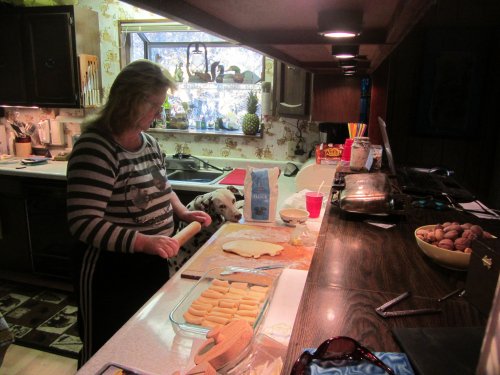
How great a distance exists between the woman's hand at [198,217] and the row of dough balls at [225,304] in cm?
66

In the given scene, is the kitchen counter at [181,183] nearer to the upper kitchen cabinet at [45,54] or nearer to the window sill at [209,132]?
the window sill at [209,132]

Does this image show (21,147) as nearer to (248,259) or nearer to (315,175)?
(315,175)

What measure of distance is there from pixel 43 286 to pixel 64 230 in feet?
1.54

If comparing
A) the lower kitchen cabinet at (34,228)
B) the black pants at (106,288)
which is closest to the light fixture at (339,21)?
the black pants at (106,288)

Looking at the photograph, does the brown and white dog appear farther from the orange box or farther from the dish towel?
the dish towel

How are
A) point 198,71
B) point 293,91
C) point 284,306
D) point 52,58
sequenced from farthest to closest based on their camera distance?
point 198,71 < point 52,58 < point 293,91 < point 284,306

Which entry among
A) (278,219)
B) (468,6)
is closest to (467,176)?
(468,6)

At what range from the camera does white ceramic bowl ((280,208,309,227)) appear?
67.9 inches

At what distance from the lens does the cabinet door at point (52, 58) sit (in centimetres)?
313

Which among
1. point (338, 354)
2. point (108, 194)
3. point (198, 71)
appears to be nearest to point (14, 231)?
point (198, 71)

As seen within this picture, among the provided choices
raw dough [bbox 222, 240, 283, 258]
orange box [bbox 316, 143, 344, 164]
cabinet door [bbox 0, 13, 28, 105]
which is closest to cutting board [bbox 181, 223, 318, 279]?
raw dough [bbox 222, 240, 283, 258]

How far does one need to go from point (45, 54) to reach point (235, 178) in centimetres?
185

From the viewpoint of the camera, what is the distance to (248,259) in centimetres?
137

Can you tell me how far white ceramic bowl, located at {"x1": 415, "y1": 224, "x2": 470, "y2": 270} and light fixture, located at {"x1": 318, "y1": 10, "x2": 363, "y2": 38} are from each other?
559 mm
